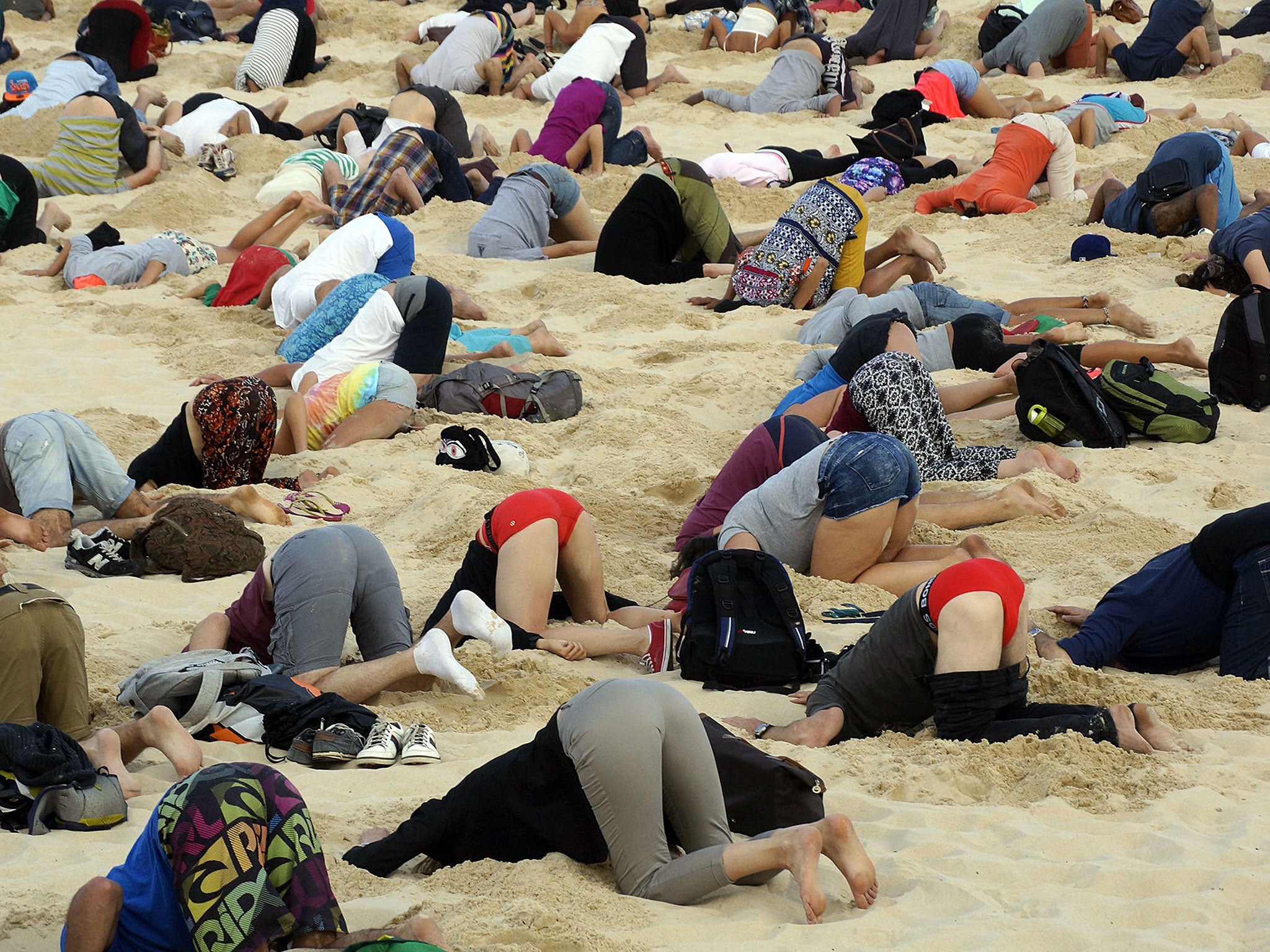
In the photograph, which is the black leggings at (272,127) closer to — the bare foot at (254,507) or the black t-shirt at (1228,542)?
the bare foot at (254,507)

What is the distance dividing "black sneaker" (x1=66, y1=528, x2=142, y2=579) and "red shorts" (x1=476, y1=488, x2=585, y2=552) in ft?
4.54

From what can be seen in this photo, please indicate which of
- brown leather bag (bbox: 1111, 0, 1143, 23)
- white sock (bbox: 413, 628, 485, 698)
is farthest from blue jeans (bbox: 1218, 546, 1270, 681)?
brown leather bag (bbox: 1111, 0, 1143, 23)

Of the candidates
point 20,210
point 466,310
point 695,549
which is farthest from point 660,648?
point 20,210

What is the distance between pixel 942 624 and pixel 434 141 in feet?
22.5

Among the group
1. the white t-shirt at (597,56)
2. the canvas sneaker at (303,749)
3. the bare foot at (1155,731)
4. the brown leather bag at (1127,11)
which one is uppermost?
the brown leather bag at (1127,11)

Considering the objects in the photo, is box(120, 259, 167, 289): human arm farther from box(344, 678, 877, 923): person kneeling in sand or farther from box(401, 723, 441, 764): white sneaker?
box(344, 678, 877, 923): person kneeling in sand

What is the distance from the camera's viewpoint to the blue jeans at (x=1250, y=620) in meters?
3.79

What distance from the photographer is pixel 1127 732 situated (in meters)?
3.41

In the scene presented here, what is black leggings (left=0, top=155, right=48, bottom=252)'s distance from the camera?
8711mm

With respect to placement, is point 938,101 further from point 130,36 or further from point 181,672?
point 181,672

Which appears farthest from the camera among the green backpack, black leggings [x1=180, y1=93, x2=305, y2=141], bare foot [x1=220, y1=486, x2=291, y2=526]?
black leggings [x1=180, y1=93, x2=305, y2=141]

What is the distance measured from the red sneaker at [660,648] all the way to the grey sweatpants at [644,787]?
135cm

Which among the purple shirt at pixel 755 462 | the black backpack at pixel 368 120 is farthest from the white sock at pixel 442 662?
the black backpack at pixel 368 120

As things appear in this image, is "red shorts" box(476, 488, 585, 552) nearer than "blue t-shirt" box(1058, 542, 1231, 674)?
No
